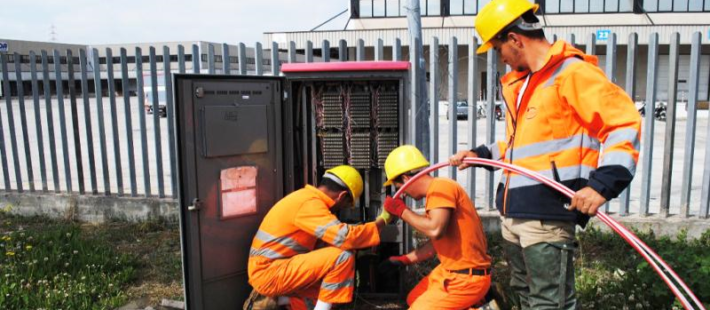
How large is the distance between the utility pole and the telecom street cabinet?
0.90 m

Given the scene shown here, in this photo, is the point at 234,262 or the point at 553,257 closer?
the point at 553,257

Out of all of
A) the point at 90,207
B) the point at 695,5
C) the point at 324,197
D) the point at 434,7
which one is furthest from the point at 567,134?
the point at 695,5

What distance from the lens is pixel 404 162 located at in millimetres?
3389

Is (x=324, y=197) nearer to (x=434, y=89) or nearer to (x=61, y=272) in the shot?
(x=434, y=89)

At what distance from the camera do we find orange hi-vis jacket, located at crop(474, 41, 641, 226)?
7.02ft

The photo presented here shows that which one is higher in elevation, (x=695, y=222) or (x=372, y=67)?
(x=372, y=67)

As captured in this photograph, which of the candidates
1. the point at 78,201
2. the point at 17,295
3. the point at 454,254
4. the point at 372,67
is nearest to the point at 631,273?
the point at 454,254

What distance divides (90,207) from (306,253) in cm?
416

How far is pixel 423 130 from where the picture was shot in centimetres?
506

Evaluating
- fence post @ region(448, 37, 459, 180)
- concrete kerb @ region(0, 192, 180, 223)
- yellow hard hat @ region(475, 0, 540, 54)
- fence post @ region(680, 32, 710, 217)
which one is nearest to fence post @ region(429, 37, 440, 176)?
fence post @ region(448, 37, 459, 180)

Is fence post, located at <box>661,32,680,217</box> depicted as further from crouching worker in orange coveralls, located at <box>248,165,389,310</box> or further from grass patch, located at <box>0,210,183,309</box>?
grass patch, located at <box>0,210,183,309</box>

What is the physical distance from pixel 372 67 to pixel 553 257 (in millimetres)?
1893

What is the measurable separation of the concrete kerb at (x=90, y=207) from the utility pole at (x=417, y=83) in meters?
2.98

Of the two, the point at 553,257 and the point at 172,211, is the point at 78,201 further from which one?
the point at 553,257
